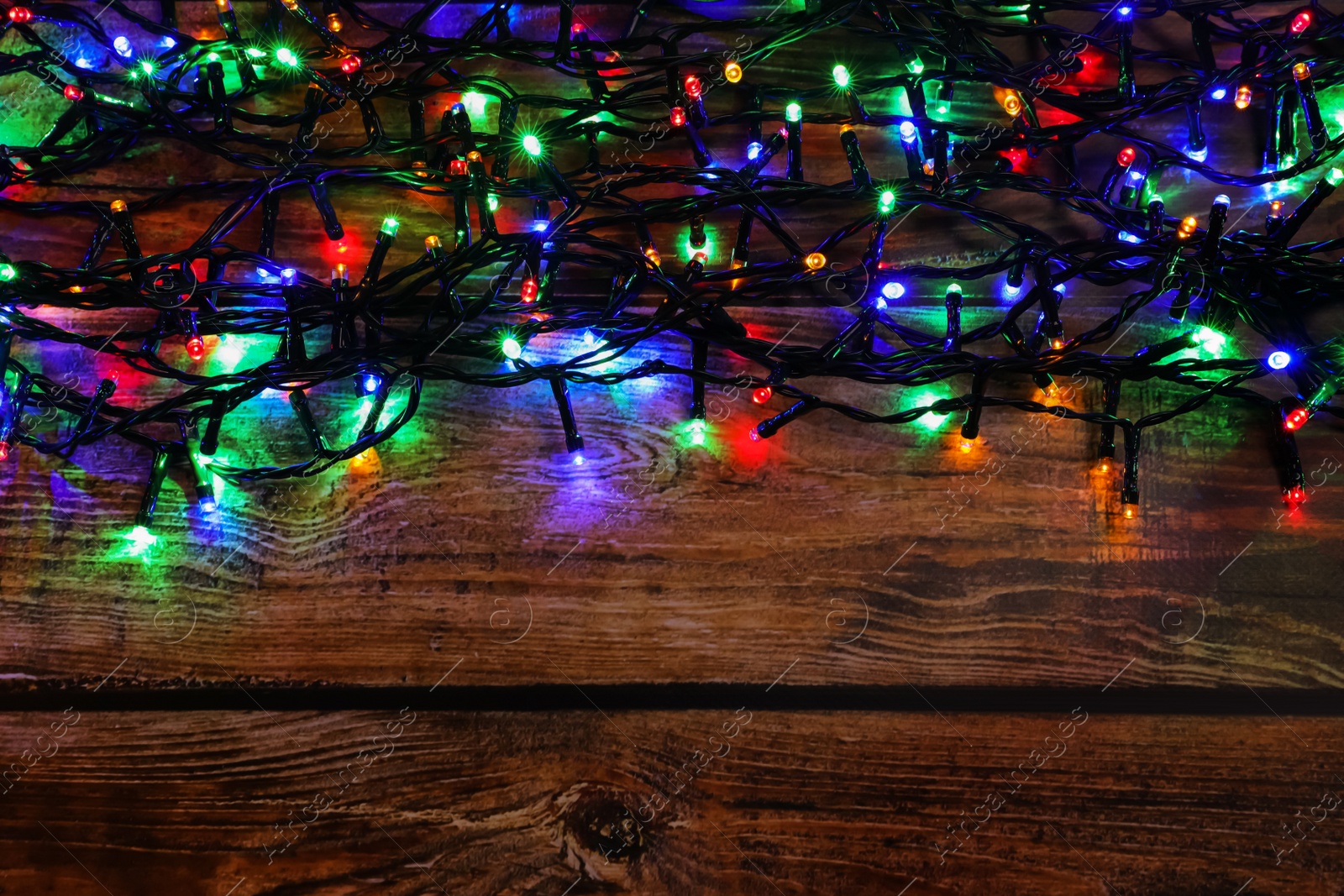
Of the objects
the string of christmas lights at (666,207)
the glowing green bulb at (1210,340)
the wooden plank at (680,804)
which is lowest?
the wooden plank at (680,804)

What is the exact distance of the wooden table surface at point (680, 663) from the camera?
0.92 meters

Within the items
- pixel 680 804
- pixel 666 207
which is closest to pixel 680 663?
pixel 680 804

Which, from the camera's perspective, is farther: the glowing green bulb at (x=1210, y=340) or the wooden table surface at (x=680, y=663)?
the glowing green bulb at (x=1210, y=340)

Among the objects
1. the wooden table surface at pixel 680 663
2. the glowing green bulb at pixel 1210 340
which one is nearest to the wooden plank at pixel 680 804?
the wooden table surface at pixel 680 663

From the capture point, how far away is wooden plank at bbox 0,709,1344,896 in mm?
912

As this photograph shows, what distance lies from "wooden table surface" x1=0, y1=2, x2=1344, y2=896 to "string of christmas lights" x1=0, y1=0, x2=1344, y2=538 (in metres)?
0.05

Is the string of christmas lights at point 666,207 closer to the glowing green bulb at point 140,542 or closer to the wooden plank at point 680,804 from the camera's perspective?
the glowing green bulb at point 140,542

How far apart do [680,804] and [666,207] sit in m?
0.68

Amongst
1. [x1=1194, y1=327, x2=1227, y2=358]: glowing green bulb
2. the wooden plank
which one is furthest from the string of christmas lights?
the wooden plank

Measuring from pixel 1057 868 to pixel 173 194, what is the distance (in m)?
1.30

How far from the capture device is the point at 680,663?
3.17ft

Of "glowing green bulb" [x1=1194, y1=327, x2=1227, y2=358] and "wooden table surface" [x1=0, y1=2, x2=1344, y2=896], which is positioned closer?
"wooden table surface" [x1=0, y1=2, x2=1344, y2=896]

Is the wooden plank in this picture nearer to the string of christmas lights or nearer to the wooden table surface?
the wooden table surface

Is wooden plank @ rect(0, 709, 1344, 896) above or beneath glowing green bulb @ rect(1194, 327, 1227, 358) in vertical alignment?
beneath
